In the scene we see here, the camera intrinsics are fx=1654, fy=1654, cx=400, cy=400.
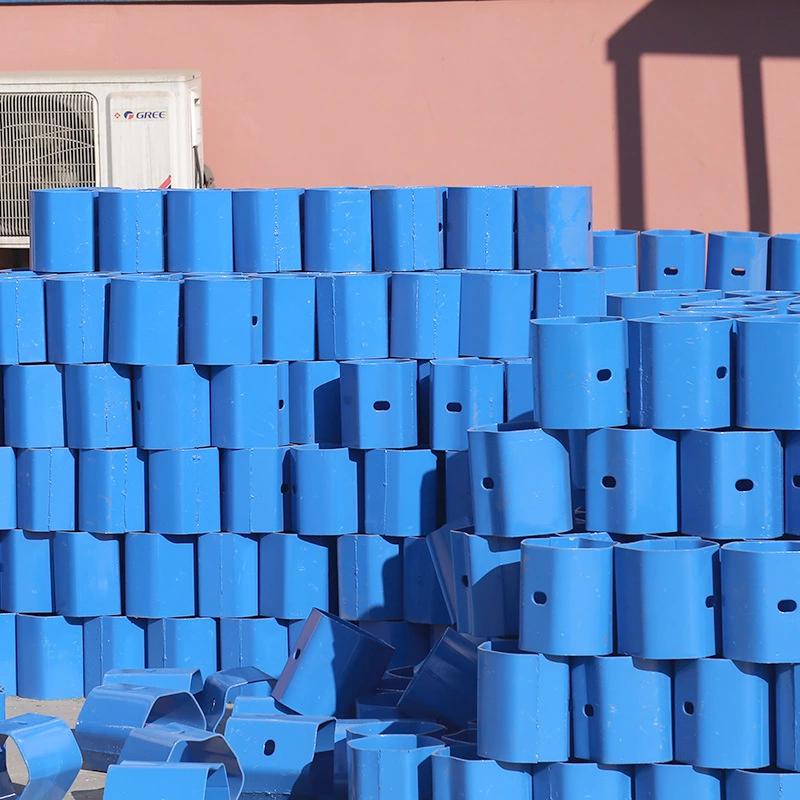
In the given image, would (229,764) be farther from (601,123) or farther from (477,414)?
(601,123)

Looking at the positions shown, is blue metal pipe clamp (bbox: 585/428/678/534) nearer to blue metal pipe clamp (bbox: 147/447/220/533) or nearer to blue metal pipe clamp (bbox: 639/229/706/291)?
blue metal pipe clamp (bbox: 147/447/220/533)

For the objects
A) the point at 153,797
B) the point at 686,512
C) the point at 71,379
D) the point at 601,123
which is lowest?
the point at 153,797

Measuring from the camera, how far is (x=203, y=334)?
6043mm

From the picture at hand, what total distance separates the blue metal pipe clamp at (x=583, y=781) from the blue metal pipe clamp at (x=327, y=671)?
1249 mm

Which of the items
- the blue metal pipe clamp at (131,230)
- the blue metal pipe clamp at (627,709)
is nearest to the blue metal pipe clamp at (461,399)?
the blue metal pipe clamp at (131,230)

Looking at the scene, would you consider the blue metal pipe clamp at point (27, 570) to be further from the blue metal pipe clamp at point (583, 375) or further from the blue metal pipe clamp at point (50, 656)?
the blue metal pipe clamp at point (583, 375)

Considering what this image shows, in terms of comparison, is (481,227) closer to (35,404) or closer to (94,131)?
(35,404)

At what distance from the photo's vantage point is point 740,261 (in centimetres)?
715

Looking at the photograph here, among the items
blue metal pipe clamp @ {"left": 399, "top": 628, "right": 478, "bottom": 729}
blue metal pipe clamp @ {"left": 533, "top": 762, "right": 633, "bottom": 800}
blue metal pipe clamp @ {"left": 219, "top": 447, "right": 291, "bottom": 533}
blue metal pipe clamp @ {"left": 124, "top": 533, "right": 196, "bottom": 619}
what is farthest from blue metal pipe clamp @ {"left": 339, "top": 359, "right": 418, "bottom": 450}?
blue metal pipe clamp @ {"left": 533, "top": 762, "right": 633, "bottom": 800}

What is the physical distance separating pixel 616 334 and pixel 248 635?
7.37ft

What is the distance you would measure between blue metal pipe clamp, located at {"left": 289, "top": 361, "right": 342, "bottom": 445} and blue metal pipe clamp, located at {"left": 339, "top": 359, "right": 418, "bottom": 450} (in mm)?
145

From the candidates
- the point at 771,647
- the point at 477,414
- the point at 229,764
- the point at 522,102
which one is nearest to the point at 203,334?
the point at 477,414

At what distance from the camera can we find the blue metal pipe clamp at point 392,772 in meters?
4.80

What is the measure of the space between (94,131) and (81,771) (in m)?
4.48
